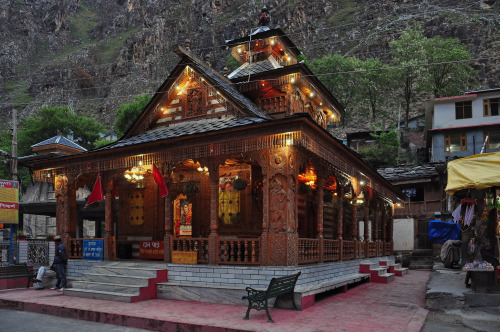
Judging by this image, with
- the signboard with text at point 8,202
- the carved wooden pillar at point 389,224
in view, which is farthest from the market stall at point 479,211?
the signboard with text at point 8,202

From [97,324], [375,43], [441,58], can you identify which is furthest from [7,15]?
[97,324]

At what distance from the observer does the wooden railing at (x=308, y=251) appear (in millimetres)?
12023

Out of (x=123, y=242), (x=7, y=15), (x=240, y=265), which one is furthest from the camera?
(x=7, y=15)

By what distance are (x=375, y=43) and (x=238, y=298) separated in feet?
269

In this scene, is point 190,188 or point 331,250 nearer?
point 331,250

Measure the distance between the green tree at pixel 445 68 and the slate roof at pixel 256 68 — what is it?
3785 cm

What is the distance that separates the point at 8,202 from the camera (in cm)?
→ 1648

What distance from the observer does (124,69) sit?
102 meters

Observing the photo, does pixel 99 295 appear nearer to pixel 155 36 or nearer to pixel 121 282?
pixel 121 282

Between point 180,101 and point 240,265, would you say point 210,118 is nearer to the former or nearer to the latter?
point 180,101

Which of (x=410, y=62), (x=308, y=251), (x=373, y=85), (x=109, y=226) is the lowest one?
(x=308, y=251)

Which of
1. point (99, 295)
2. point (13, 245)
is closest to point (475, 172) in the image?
point (99, 295)

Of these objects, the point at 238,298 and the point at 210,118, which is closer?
Result: the point at 238,298

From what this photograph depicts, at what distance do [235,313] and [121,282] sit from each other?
4628 mm
